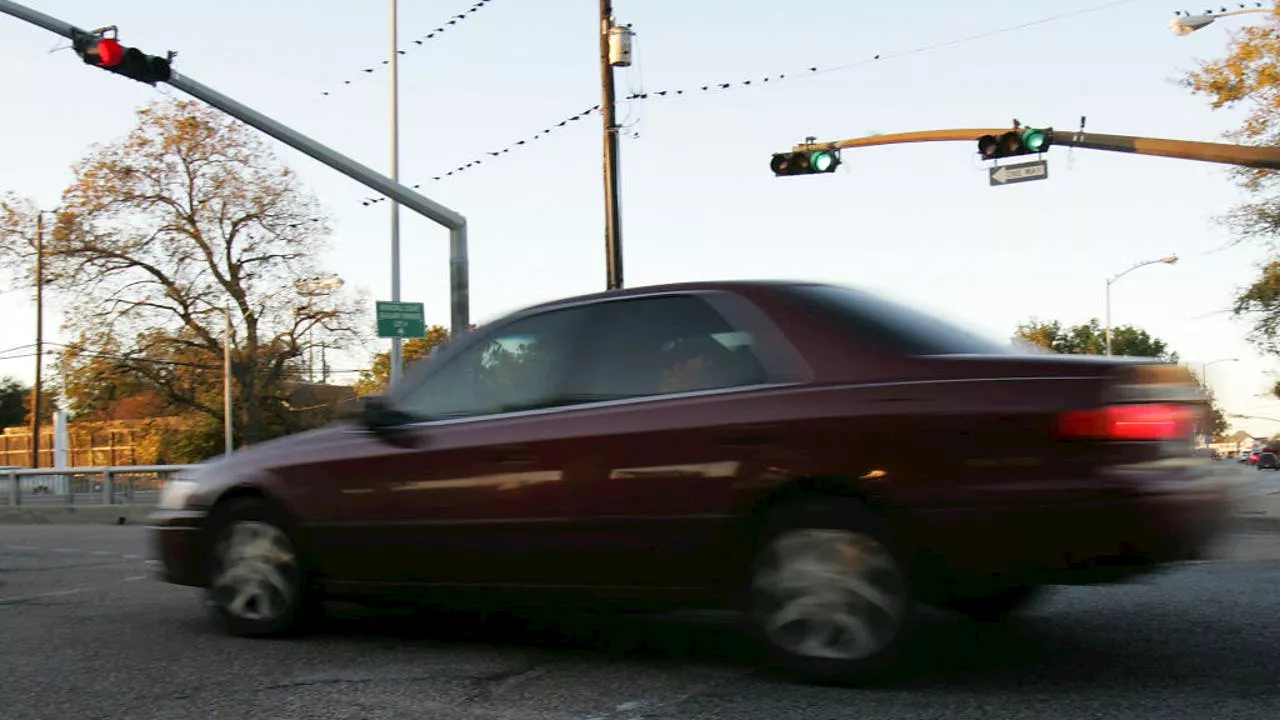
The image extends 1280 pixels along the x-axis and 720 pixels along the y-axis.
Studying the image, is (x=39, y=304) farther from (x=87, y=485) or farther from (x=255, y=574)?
(x=255, y=574)

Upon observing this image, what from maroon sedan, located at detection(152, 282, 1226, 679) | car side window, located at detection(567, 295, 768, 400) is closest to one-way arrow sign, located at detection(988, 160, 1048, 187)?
maroon sedan, located at detection(152, 282, 1226, 679)

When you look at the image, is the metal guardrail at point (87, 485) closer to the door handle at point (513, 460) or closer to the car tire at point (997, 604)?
the door handle at point (513, 460)

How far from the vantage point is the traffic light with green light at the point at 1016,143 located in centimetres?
1680

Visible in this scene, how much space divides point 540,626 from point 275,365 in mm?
37460

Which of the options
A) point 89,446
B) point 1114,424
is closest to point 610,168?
point 1114,424

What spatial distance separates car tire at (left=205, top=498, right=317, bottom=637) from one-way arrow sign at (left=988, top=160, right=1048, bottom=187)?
13.7 metres

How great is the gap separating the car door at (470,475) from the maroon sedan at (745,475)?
0.01m

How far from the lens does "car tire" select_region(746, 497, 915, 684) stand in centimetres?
444

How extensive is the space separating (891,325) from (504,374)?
1.76m

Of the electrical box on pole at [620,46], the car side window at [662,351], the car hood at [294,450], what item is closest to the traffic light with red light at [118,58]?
the electrical box on pole at [620,46]

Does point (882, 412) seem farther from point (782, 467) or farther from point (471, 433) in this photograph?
point (471, 433)

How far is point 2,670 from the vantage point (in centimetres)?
534

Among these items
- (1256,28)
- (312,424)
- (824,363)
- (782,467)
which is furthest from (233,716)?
(312,424)

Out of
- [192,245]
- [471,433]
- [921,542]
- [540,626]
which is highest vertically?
[192,245]
